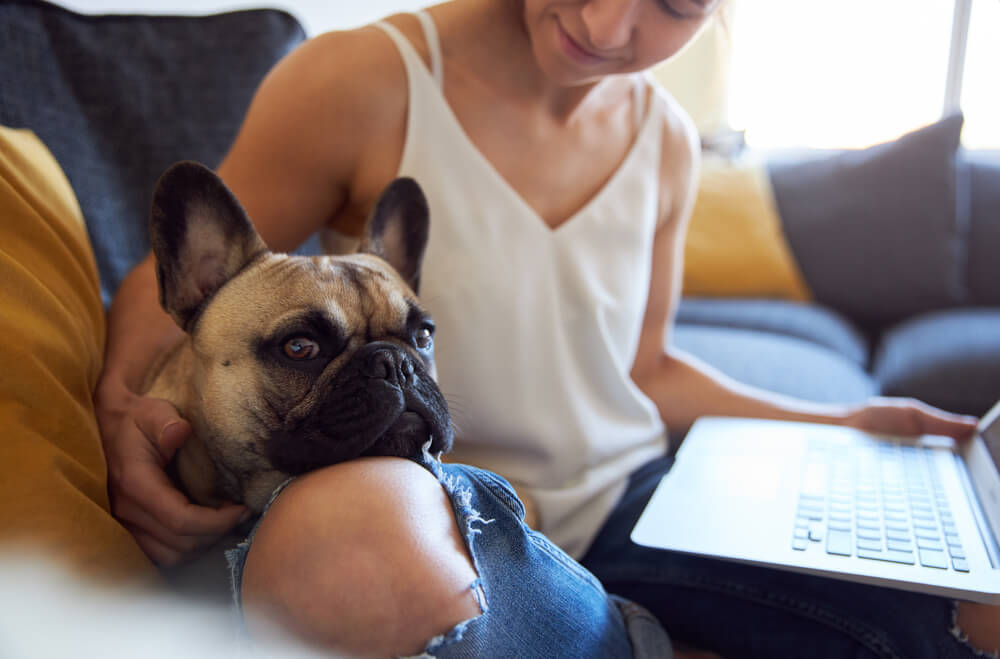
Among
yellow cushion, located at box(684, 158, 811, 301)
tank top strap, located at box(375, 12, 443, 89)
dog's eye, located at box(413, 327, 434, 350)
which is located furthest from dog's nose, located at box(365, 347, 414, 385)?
yellow cushion, located at box(684, 158, 811, 301)

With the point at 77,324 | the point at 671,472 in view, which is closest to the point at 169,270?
the point at 77,324

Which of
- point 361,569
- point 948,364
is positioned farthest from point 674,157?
point 948,364

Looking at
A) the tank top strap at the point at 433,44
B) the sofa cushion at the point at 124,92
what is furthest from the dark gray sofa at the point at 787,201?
the tank top strap at the point at 433,44

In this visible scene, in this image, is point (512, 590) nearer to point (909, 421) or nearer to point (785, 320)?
point (909, 421)

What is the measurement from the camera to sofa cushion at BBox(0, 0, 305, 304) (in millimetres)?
932

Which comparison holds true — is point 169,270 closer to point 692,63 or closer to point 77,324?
point 77,324

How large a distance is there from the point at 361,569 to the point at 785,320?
188 centimetres

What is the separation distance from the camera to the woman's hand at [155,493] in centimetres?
63

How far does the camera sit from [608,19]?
0.81 metres

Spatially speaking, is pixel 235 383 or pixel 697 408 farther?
pixel 697 408

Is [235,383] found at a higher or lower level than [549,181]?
lower

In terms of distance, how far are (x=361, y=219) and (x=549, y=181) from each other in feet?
0.90

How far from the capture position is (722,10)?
1089mm

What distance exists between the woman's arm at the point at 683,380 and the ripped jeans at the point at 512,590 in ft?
1.79
